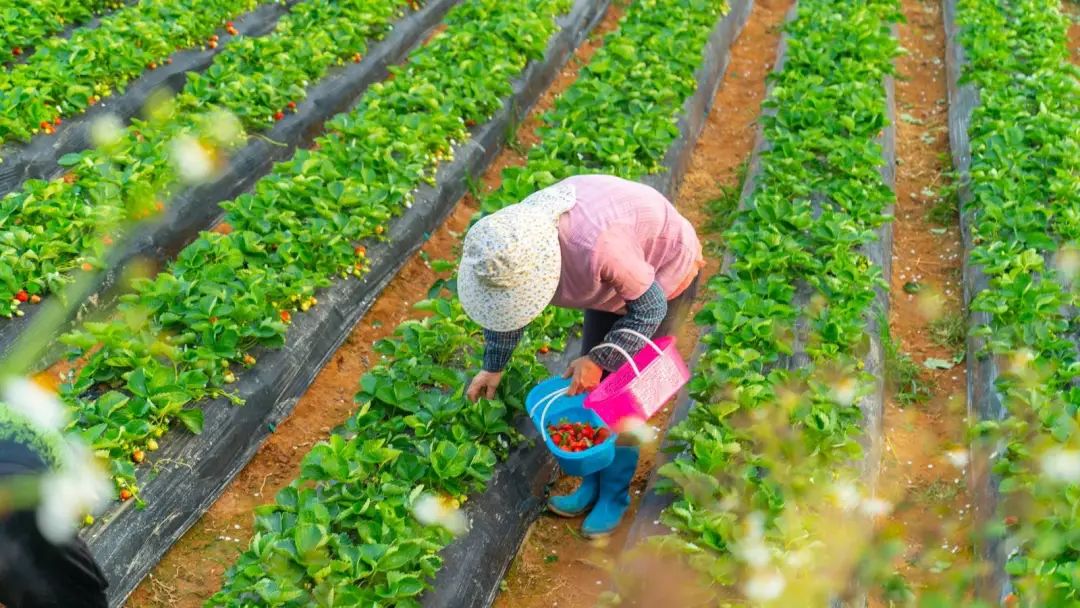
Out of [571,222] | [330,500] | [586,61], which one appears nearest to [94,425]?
[330,500]

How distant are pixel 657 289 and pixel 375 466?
122 centimetres

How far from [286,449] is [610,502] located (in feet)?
4.81

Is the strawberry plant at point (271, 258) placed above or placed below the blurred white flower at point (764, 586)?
above

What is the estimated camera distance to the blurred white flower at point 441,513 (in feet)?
12.1

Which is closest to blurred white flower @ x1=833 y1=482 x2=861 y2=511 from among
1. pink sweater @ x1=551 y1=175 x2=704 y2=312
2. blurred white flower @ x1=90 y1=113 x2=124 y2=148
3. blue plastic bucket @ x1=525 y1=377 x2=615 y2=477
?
blue plastic bucket @ x1=525 y1=377 x2=615 y2=477

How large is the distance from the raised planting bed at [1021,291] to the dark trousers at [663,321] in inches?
50.5

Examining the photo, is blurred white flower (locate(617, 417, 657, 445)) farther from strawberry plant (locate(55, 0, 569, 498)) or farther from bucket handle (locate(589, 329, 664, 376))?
strawberry plant (locate(55, 0, 569, 498))

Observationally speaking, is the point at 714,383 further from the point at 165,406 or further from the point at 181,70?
the point at 181,70

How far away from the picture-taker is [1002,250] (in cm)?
539

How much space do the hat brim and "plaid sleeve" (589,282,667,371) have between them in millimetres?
297

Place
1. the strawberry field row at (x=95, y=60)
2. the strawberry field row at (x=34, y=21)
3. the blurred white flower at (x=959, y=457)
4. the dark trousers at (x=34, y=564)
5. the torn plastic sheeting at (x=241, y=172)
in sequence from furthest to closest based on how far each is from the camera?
1. the strawberry field row at (x=34, y=21)
2. the strawberry field row at (x=95, y=60)
3. the torn plastic sheeting at (x=241, y=172)
4. the blurred white flower at (x=959, y=457)
5. the dark trousers at (x=34, y=564)

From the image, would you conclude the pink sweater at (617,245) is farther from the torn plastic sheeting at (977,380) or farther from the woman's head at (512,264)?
the torn plastic sheeting at (977,380)

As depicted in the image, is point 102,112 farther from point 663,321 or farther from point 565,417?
point 663,321

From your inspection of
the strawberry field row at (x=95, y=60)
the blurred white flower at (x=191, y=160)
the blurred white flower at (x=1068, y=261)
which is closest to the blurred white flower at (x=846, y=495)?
the blurred white flower at (x=1068, y=261)
